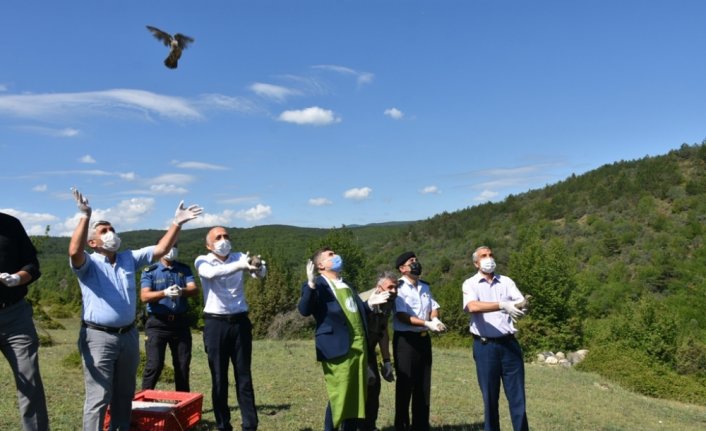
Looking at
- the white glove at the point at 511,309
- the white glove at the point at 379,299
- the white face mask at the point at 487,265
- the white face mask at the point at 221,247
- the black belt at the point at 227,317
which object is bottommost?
the black belt at the point at 227,317

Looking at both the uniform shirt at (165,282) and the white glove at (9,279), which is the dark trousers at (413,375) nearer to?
the uniform shirt at (165,282)

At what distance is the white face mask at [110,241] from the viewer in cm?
450

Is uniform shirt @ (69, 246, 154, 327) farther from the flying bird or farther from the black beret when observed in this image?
the flying bird

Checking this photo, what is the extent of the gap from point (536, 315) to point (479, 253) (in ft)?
112

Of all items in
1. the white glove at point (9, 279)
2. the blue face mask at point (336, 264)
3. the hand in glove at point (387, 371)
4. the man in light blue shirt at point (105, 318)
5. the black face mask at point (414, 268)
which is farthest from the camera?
the black face mask at point (414, 268)

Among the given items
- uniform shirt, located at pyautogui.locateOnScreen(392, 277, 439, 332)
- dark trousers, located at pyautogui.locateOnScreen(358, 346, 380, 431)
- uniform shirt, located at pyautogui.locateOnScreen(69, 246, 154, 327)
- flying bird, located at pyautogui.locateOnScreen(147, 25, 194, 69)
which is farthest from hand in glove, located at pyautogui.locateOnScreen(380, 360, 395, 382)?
flying bird, located at pyautogui.locateOnScreen(147, 25, 194, 69)

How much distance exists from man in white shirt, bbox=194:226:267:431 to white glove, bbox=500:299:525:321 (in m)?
2.47

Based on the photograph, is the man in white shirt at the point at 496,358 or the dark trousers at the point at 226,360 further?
the man in white shirt at the point at 496,358

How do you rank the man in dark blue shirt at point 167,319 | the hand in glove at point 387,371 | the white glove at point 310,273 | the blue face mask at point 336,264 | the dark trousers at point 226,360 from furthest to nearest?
the man in dark blue shirt at point 167,319
the hand in glove at point 387,371
the dark trousers at point 226,360
the blue face mask at point 336,264
the white glove at point 310,273

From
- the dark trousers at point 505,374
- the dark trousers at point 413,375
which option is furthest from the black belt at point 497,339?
the dark trousers at point 413,375

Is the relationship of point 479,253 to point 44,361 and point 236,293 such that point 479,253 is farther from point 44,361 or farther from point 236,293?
point 44,361

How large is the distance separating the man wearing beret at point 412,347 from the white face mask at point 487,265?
0.63 metres

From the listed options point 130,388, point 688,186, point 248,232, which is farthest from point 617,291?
point 248,232

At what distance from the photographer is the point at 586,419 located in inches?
344
